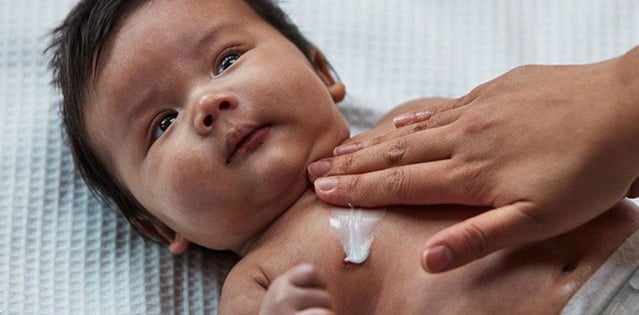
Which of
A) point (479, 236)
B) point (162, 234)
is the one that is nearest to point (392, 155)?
point (479, 236)

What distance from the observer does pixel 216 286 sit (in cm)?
146

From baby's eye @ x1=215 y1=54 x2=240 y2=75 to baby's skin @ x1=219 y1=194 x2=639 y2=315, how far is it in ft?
0.72

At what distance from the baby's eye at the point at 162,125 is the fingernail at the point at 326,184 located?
0.78 feet

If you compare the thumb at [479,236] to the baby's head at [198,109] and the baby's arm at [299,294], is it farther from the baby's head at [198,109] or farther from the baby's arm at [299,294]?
the baby's head at [198,109]

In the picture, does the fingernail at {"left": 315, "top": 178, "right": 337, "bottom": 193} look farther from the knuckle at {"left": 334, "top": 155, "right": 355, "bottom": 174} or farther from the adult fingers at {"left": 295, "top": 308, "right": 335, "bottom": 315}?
the adult fingers at {"left": 295, "top": 308, "right": 335, "bottom": 315}

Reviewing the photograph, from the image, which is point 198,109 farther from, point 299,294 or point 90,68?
point 299,294

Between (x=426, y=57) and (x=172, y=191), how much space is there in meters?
0.66

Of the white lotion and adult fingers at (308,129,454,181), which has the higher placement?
adult fingers at (308,129,454,181)

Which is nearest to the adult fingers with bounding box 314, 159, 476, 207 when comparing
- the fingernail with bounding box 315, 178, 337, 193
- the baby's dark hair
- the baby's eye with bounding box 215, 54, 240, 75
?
the fingernail with bounding box 315, 178, 337, 193

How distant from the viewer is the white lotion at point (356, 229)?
123cm

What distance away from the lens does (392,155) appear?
1.23 meters

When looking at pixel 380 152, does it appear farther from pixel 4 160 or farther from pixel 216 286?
pixel 4 160

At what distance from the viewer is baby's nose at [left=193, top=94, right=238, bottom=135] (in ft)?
4.09

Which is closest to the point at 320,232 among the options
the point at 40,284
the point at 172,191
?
the point at 172,191
